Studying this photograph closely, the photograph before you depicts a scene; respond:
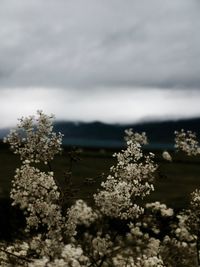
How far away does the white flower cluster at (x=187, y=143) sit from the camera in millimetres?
15656

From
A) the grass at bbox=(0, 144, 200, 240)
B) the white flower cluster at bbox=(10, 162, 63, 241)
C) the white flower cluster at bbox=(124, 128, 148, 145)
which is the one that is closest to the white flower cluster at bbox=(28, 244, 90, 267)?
the white flower cluster at bbox=(10, 162, 63, 241)

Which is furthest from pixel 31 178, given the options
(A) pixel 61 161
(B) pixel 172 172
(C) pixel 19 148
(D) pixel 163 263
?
(B) pixel 172 172

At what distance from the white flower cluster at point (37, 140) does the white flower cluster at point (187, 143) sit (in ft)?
9.79

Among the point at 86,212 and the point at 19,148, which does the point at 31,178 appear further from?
the point at 86,212

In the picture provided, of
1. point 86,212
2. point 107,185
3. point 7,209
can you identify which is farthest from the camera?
point 7,209

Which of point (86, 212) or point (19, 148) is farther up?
point (19, 148)

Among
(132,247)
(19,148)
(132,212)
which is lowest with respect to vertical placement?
(132,247)

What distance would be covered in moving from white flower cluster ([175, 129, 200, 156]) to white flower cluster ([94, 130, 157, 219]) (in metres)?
1.30

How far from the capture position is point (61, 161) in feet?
201

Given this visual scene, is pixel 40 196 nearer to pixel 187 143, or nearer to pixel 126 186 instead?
pixel 126 186

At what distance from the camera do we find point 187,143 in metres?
15.9

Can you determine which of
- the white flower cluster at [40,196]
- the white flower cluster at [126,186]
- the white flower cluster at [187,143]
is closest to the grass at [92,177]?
the white flower cluster at [187,143]

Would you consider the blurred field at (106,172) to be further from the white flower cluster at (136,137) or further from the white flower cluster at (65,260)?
the white flower cluster at (65,260)

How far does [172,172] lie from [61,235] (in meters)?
50.8
